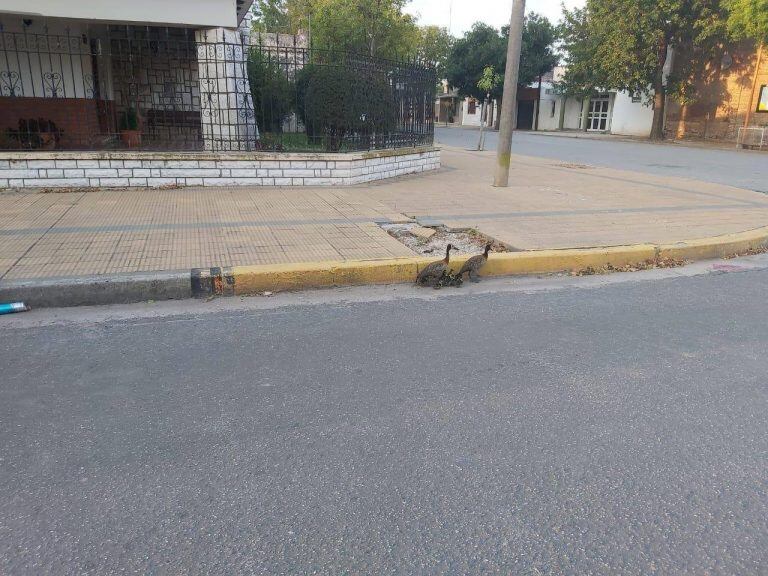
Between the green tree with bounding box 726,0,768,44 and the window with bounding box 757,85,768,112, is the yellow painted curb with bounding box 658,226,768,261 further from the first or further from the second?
the window with bounding box 757,85,768,112

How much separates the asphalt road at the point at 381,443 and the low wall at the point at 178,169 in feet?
18.5

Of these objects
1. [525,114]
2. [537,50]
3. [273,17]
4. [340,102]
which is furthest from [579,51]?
[340,102]

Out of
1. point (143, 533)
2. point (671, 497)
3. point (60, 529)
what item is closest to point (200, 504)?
point (143, 533)

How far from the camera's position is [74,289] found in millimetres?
4988

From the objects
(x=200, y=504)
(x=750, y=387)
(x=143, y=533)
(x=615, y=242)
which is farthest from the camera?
(x=615, y=242)

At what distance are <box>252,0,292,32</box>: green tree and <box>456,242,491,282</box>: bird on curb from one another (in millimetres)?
43130

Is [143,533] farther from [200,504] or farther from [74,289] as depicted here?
[74,289]

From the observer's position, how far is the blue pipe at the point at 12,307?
477 cm

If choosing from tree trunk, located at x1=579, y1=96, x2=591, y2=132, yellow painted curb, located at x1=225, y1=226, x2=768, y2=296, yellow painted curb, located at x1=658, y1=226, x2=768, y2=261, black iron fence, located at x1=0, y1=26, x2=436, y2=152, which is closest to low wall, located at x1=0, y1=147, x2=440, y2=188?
black iron fence, located at x1=0, y1=26, x2=436, y2=152

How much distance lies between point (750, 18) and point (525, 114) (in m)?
32.4

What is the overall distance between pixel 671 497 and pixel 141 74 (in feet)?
47.4

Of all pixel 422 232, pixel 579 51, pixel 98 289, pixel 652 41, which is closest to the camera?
pixel 98 289

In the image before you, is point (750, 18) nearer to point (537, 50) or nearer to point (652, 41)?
point (652, 41)

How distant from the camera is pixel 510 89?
10.3 metres
